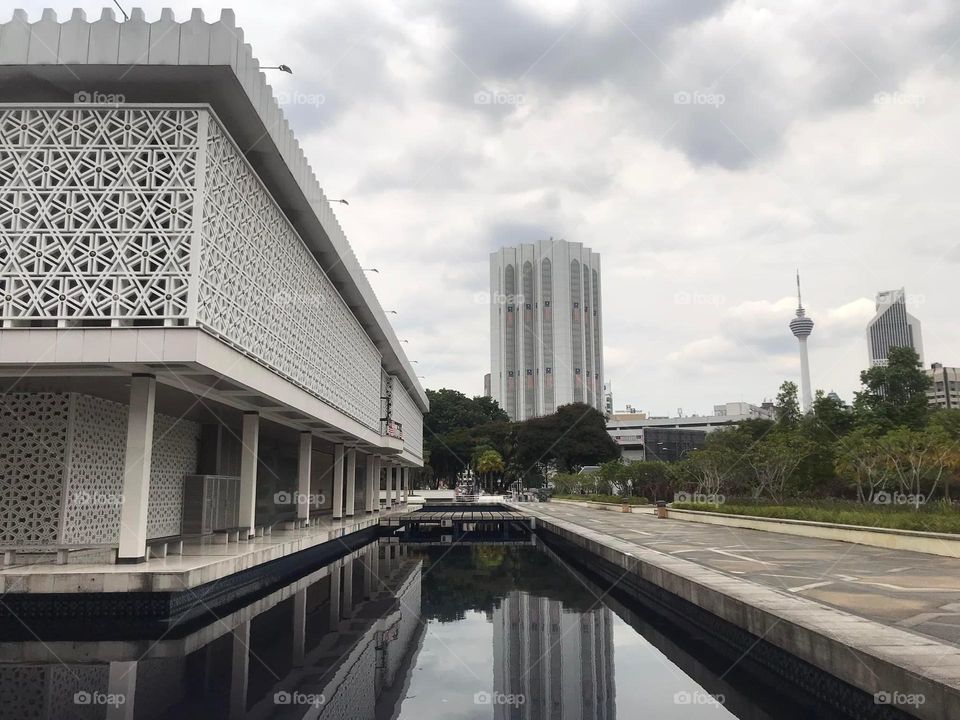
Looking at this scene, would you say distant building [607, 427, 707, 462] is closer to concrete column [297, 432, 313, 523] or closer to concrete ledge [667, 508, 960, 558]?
concrete ledge [667, 508, 960, 558]

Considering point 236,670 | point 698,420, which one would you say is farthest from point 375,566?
point 698,420

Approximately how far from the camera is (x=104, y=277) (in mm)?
12367

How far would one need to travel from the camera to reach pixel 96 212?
1263 cm

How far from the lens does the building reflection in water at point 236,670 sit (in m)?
7.54

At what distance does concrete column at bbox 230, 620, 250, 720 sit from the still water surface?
0.08 ft

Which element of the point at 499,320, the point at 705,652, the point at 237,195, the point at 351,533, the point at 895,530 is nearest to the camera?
the point at 705,652

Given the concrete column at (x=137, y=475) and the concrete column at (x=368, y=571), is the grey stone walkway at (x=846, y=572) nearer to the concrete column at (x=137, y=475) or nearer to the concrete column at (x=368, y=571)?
the concrete column at (x=368, y=571)

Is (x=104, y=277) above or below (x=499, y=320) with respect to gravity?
below

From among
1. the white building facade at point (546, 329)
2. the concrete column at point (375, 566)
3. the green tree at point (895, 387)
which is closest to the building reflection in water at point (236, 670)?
the concrete column at point (375, 566)

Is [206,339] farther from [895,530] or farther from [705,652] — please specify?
[895,530]

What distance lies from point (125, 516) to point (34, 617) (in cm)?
198

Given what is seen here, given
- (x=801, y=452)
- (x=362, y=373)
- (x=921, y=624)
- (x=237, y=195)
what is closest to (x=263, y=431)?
(x=362, y=373)

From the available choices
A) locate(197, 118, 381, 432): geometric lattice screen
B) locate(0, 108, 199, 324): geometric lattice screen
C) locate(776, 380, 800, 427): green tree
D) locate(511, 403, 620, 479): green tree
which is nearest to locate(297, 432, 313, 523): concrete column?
locate(197, 118, 381, 432): geometric lattice screen

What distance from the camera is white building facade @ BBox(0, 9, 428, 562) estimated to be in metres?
12.3
